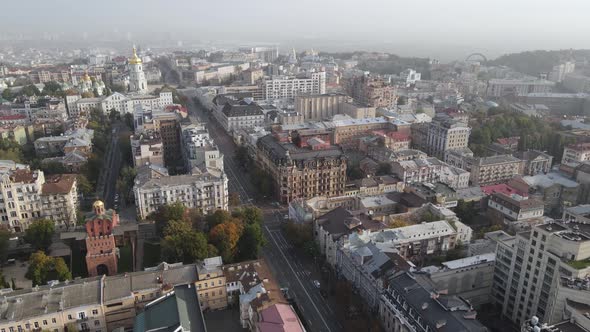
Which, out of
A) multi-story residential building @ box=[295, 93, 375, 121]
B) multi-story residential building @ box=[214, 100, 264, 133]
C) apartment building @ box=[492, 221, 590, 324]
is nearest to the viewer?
apartment building @ box=[492, 221, 590, 324]

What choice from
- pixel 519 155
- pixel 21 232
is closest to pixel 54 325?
pixel 21 232

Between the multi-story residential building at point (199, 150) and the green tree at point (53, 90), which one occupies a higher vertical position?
the green tree at point (53, 90)

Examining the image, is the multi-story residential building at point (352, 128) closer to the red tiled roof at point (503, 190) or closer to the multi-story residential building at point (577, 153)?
the red tiled roof at point (503, 190)

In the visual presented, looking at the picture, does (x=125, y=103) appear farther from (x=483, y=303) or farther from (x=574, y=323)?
(x=574, y=323)

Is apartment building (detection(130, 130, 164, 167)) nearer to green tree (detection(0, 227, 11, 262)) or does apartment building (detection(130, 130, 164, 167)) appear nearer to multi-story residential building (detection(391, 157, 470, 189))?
green tree (detection(0, 227, 11, 262))

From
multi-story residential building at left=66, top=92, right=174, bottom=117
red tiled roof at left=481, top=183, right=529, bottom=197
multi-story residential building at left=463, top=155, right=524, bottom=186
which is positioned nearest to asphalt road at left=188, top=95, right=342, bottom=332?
red tiled roof at left=481, top=183, right=529, bottom=197

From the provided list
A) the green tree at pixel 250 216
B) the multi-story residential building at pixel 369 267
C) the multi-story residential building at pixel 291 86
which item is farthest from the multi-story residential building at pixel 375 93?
the multi-story residential building at pixel 369 267
